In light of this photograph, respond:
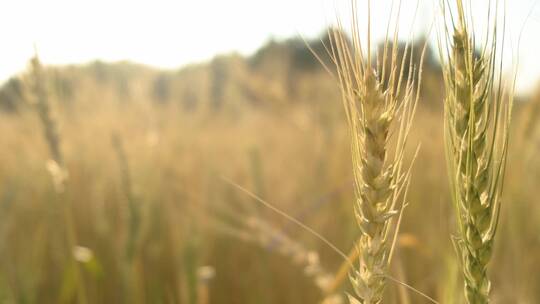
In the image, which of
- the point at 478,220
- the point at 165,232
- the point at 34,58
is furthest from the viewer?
the point at 165,232

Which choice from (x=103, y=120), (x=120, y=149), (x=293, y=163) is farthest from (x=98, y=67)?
(x=120, y=149)

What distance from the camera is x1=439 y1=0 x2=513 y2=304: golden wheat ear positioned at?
0.37 meters

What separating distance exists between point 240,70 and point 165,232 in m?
2.67

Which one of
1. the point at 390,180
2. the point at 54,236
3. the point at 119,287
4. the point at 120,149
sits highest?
the point at 390,180

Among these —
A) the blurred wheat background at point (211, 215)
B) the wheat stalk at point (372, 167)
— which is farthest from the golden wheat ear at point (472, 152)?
the blurred wheat background at point (211, 215)

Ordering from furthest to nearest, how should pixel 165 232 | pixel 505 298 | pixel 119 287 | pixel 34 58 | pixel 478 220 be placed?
pixel 165 232 → pixel 119 287 → pixel 505 298 → pixel 34 58 → pixel 478 220

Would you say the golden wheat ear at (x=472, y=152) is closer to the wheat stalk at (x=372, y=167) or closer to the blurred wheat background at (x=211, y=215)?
the wheat stalk at (x=372, y=167)

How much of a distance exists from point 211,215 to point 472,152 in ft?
5.74

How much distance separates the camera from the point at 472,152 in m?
0.37

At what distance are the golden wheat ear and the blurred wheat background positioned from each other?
0.54 feet

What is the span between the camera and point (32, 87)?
1.10 metres

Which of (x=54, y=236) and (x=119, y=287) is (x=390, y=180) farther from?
(x=54, y=236)

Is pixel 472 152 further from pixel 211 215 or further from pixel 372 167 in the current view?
pixel 211 215

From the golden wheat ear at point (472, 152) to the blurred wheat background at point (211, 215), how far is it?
0.16 m
